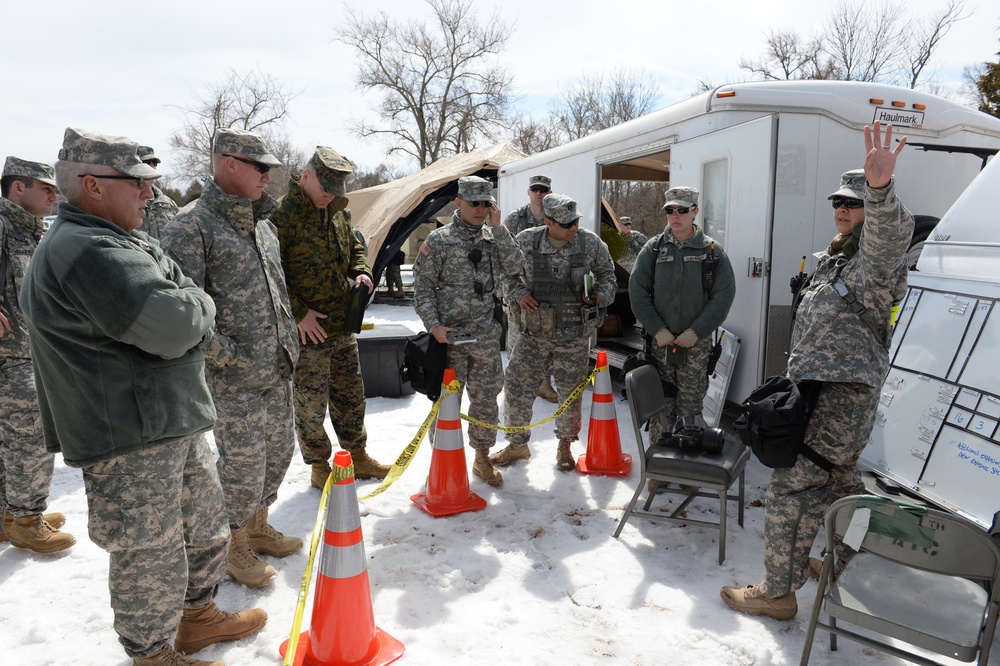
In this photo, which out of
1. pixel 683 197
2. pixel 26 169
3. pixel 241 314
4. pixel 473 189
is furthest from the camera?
pixel 683 197

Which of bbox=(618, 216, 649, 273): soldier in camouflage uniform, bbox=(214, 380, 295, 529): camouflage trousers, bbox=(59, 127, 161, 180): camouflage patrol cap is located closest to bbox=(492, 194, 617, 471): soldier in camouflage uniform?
bbox=(214, 380, 295, 529): camouflage trousers

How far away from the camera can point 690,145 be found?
16.8ft

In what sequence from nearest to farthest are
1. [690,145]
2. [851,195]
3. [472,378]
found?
[851,195] < [472,378] < [690,145]

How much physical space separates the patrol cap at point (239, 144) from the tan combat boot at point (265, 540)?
1856 millimetres

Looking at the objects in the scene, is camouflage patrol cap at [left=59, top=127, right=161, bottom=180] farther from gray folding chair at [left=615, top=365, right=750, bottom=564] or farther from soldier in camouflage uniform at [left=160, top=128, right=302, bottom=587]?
gray folding chair at [left=615, top=365, right=750, bottom=564]

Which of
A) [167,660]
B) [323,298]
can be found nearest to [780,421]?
[167,660]

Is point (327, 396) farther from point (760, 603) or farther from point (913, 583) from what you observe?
point (913, 583)

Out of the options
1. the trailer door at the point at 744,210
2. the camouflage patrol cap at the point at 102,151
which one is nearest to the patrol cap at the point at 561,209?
the trailer door at the point at 744,210

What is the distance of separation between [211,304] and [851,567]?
2719 mm

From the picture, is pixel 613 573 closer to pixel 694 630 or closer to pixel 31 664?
pixel 694 630

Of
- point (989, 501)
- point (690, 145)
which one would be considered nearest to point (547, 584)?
point (989, 501)

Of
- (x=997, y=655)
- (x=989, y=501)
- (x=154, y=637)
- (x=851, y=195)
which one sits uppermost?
(x=851, y=195)

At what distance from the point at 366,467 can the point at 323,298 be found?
4.21 ft

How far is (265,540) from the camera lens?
346 centimetres
